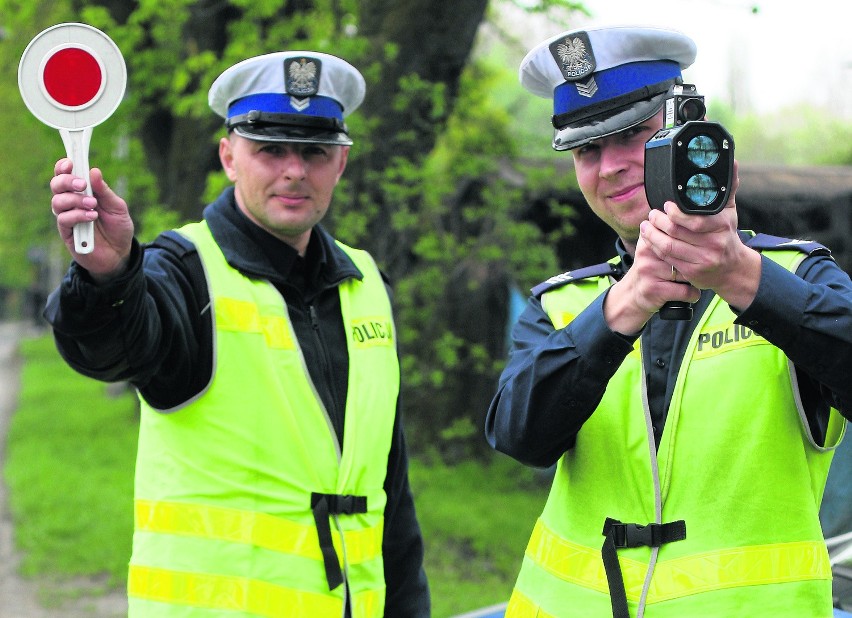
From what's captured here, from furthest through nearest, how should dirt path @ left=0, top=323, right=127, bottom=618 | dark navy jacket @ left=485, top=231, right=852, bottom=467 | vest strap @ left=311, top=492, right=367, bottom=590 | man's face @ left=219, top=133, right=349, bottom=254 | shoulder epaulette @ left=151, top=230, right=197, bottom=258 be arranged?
dirt path @ left=0, top=323, right=127, bottom=618
man's face @ left=219, top=133, right=349, bottom=254
shoulder epaulette @ left=151, top=230, right=197, bottom=258
vest strap @ left=311, top=492, right=367, bottom=590
dark navy jacket @ left=485, top=231, right=852, bottom=467

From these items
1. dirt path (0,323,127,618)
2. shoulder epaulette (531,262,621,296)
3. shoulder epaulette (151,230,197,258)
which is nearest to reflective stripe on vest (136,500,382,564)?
shoulder epaulette (151,230,197,258)

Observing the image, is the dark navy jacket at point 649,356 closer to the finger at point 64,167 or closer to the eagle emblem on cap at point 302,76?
the finger at point 64,167

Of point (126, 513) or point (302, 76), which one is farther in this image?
point (126, 513)

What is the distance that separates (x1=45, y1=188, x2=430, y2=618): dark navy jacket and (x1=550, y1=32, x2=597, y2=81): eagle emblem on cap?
3.57 feet

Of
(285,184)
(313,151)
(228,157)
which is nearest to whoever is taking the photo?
(285,184)

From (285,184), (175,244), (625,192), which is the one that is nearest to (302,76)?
(285,184)

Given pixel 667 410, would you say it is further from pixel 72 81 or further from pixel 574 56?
pixel 72 81

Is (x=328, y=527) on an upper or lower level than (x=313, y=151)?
lower

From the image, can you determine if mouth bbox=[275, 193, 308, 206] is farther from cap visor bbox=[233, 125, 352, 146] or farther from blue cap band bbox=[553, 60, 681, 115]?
blue cap band bbox=[553, 60, 681, 115]

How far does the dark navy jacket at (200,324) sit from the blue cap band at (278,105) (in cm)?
28

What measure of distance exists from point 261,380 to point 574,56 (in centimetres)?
121

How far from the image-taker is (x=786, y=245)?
2.26 meters

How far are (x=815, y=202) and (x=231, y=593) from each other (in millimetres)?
Result: 9711

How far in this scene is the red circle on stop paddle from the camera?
2.41 m
